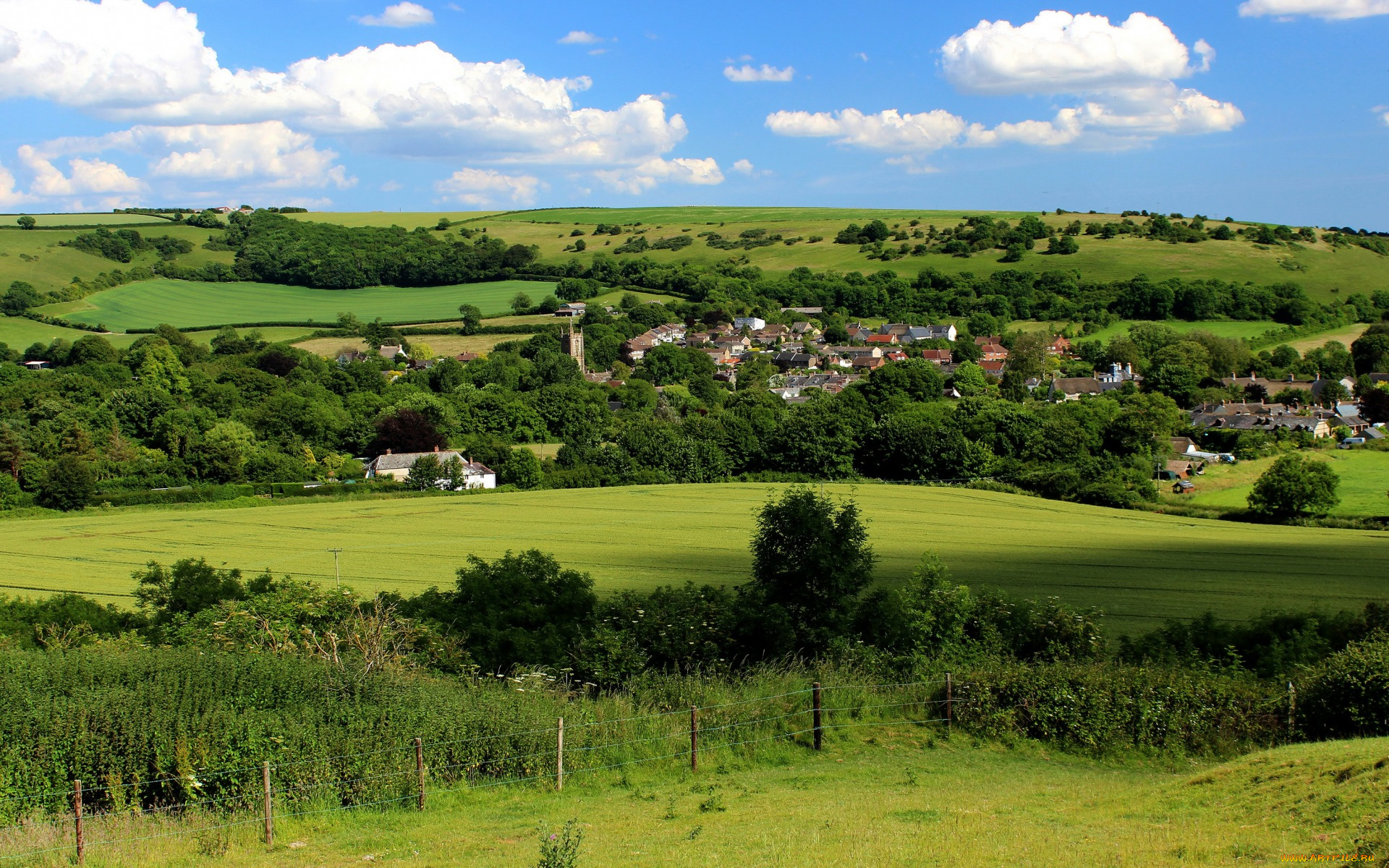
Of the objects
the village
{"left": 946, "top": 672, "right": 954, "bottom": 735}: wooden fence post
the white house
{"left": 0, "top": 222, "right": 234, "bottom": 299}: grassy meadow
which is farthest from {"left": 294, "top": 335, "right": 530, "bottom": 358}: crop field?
{"left": 946, "top": 672, "right": 954, "bottom": 735}: wooden fence post

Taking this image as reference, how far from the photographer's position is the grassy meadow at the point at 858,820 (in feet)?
28.7

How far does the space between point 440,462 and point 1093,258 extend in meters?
109

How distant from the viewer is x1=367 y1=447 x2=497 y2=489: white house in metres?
61.1

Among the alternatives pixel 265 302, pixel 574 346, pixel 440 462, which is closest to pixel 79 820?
pixel 440 462

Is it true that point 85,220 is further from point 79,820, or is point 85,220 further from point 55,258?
point 79,820

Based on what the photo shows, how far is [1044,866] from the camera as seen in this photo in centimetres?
841

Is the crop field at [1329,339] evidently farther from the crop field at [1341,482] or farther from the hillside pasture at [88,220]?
the hillside pasture at [88,220]

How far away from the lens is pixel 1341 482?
1937 inches

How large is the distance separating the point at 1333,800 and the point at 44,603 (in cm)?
2639

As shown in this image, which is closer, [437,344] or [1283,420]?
[1283,420]

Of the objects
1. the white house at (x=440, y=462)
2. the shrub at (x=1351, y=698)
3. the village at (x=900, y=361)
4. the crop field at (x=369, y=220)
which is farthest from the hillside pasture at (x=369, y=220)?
the shrub at (x=1351, y=698)

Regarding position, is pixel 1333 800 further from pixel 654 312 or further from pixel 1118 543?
pixel 654 312

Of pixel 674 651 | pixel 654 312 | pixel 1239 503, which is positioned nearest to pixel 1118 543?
pixel 1239 503

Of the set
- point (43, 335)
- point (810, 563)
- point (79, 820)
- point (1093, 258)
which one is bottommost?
point (810, 563)
